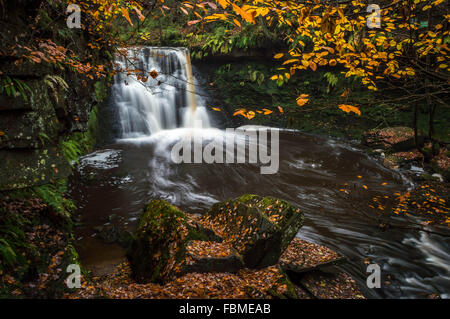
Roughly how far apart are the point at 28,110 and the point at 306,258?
4376 mm

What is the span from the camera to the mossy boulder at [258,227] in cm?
341

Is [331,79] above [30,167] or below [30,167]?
above

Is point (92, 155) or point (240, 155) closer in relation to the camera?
point (92, 155)

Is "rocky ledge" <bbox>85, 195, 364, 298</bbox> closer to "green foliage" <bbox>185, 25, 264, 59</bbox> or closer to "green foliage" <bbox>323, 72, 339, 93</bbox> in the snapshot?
"green foliage" <bbox>323, 72, 339, 93</bbox>

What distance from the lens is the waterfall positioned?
1075 cm

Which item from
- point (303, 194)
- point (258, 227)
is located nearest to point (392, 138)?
point (303, 194)

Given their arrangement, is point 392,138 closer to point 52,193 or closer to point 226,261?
point 226,261

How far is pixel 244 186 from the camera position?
7.28 m

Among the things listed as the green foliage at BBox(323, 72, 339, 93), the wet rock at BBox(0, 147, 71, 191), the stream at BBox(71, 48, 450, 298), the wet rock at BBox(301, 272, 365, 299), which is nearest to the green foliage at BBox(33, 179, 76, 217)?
the wet rock at BBox(0, 147, 71, 191)
